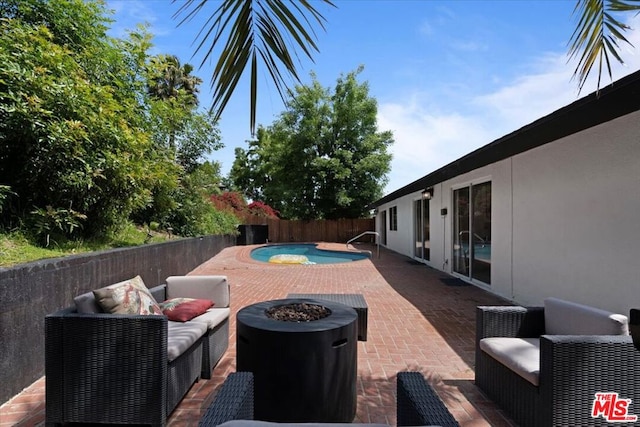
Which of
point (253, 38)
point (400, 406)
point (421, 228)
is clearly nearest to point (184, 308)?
point (400, 406)

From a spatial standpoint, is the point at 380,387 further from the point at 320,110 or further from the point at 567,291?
the point at 320,110

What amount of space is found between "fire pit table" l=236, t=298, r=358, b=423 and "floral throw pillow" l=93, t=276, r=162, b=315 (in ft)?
3.43

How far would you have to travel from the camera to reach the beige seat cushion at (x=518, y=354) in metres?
2.30

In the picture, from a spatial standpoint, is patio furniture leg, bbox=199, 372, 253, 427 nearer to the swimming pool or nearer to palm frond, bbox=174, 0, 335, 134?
palm frond, bbox=174, 0, 335, 134

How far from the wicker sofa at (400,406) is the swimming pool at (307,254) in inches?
476

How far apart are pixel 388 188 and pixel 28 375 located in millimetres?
21135

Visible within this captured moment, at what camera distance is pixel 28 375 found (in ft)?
9.45

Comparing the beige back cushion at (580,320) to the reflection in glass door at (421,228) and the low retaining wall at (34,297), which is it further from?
the reflection in glass door at (421,228)

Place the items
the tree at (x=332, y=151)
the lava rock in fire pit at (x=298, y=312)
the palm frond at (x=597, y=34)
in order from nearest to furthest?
the palm frond at (x=597, y=34)
the lava rock in fire pit at (x=298, y=312)
the tree at (x=332, y=151)

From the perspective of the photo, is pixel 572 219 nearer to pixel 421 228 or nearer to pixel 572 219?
pixel 572 219

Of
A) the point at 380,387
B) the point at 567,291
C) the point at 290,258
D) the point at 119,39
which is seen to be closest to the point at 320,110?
the point at 290,258

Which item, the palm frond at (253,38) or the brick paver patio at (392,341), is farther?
the brick paver patio at (392,341)

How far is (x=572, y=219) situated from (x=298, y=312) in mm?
3996

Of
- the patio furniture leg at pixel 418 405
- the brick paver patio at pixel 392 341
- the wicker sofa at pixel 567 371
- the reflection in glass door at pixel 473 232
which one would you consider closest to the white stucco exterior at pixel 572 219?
the reflection in glass door at pixel 473 232
